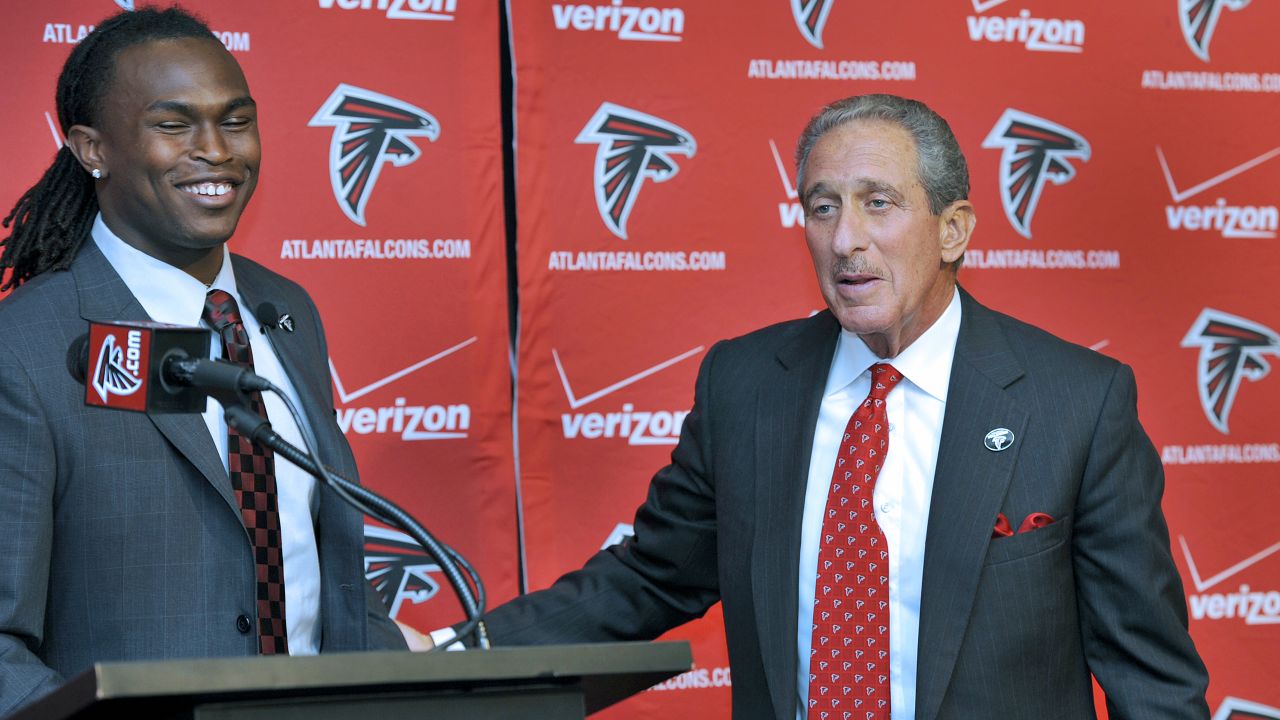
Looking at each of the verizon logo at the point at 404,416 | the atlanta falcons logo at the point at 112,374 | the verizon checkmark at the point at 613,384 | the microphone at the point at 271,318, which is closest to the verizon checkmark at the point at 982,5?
the verizon checkmark at the point at 613,384

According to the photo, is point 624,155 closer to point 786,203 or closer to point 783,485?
point 786,203

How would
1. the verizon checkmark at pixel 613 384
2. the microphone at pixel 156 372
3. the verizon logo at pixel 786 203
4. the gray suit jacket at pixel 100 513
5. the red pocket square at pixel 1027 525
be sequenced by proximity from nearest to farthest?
the microphone at pixel 156 372, the gray suit jacket at pixel 100 513, the red pocket square at pixel 1027 525, the verizon checkmark at pixel 613 384, the verizon logo at pixel 786 203

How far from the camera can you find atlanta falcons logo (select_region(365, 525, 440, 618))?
3348mm

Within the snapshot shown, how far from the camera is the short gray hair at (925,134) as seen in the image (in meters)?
2.46

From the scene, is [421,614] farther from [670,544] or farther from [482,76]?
[482,76]

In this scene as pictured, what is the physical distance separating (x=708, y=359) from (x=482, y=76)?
1107 millimetres

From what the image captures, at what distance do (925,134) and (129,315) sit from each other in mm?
1328

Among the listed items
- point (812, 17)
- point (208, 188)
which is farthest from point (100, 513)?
point (812, 17)

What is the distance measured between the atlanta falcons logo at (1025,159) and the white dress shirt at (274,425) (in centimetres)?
216

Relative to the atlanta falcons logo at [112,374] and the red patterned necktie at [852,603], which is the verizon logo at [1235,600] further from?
the atlanta falcons logo at [112,374]

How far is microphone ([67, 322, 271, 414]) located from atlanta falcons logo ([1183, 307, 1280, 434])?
118 inches

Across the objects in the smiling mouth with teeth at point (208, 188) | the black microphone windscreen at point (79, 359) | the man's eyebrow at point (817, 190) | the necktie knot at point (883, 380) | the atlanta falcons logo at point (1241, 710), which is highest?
the man's eyebrow at point (817, 190)

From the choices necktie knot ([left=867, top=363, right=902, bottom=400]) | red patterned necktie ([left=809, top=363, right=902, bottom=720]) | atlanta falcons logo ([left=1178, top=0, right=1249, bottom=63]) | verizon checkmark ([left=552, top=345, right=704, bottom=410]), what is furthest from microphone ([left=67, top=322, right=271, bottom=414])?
atlanta falcons logo ([left=1178, top=0, right=1249, bottom=63])

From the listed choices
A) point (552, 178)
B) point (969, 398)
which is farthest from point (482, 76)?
point (969, 398)
